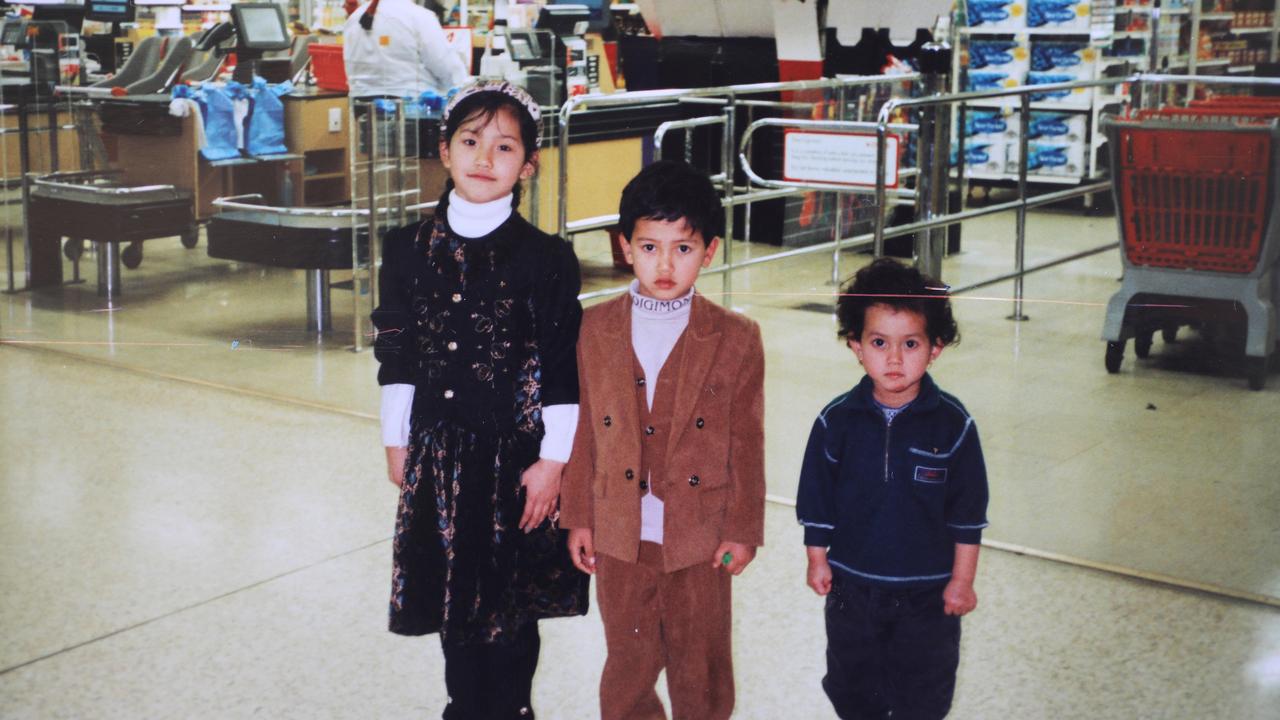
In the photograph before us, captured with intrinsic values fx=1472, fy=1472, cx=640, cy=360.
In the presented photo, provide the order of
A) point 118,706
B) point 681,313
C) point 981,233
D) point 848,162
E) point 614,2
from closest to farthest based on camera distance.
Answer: point 681,313, point 118,706, point 848,162, point 981,233, point 614,2

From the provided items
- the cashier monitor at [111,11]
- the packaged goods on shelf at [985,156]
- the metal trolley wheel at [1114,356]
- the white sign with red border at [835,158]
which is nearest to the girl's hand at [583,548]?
the metal trolley wheel at [1114,356]

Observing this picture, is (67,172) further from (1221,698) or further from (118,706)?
(1221,698)

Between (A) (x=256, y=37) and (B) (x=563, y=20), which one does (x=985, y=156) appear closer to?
(B) (x=563, y=20)

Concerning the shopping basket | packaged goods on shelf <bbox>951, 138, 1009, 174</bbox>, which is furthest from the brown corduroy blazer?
packaged goods on shelf <bbox>951, 138, 1009, 174</bbox>

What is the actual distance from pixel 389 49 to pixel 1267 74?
3.15 metres

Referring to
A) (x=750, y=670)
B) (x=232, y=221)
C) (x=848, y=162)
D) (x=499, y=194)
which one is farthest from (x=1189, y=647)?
(x=232, y=221)

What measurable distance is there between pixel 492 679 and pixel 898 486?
1.97 feet

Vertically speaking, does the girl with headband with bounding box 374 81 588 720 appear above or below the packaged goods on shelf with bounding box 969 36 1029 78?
below

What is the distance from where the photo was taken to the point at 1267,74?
9.98 feet

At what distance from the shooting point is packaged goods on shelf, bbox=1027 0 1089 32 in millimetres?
7191

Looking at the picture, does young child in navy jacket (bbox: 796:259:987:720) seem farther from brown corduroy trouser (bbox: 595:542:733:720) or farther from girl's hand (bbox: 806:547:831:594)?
brown corduroy trouser (bbox: 595:542:733:720)

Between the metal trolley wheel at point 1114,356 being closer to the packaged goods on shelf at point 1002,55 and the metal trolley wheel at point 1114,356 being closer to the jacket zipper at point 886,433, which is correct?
the jacket zipper at point 886,433

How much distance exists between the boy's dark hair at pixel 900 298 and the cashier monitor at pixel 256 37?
4.14 m

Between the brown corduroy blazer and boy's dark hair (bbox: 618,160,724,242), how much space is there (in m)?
0.11
